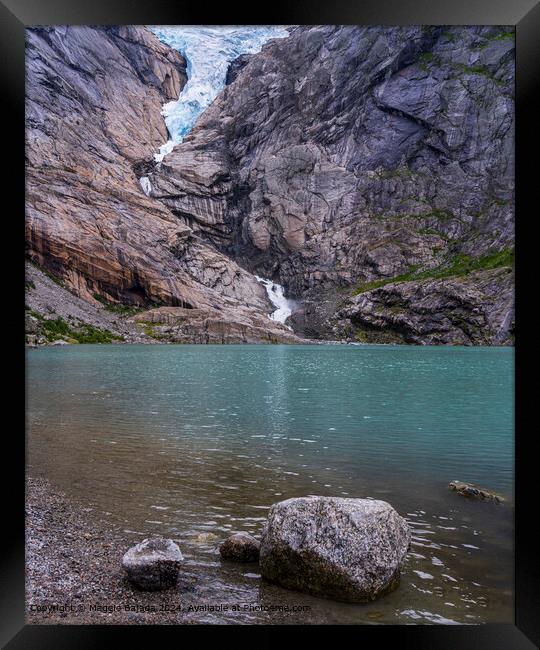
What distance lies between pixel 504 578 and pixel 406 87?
17272 centimetres

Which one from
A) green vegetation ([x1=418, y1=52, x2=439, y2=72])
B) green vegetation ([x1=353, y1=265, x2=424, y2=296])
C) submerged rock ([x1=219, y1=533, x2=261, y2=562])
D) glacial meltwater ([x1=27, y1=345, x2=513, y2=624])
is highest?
green vegetation ([x1=418, y1=52, x2=439, y2=72])

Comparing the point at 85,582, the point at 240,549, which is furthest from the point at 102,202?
the point at 85,582

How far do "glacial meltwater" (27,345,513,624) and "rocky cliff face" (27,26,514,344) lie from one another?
3756 inches

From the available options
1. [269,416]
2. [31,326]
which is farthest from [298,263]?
[269,416]

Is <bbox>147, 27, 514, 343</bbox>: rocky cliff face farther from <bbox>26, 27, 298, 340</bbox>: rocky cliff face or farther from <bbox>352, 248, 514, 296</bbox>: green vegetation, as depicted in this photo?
<bbox>26, 27, 298, 340</bbox>: rocky cliff face

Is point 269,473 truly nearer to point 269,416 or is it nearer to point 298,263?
point 269,416

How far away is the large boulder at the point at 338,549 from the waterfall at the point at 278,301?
147 m

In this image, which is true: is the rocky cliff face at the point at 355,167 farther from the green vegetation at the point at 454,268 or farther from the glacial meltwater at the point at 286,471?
the glacial meltwater at the point at 286,471

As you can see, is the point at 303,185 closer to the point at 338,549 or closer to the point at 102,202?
the point at 102,202

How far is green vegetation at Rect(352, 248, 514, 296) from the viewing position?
426 ft

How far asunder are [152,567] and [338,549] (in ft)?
7.01

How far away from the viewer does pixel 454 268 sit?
454ft

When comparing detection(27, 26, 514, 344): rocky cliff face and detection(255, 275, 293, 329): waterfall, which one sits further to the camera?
detection(255, 275, 293, 329): waterfall

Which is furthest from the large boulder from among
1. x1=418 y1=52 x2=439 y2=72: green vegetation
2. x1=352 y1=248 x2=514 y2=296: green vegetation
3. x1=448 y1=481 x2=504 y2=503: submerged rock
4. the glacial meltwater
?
x1=418 y1=52 x2=439 y2=72: green vegetation
